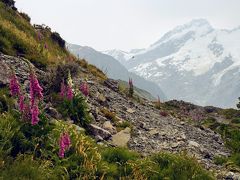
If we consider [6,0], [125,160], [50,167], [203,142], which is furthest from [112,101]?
[6,0]

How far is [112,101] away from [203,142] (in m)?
5.19

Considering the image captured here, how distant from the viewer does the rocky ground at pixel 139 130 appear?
53.9 ft

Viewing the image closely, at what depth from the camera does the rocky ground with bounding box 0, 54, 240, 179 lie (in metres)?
16.4

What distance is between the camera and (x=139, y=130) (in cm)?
1917

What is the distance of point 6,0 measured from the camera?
33.3m

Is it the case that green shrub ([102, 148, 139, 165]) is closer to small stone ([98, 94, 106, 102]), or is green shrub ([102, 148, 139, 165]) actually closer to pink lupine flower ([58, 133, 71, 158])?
pink lupine flower ([58, 133, 71, 158])

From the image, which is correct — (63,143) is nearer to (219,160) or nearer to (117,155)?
(117,155)

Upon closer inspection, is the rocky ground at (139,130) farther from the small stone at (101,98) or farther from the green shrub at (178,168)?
the green shrub at (178,168)

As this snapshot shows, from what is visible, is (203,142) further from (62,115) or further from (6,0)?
(6,0)

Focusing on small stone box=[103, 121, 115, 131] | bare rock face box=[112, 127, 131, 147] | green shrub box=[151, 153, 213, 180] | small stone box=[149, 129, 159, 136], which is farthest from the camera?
small stone box=[149, 129, 159, 136]

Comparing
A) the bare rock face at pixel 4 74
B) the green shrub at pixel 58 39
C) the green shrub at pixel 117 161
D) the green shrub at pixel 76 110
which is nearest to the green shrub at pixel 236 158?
the green shrub at pixel 117 161

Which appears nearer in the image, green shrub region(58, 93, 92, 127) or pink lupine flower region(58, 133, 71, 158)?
pink lupine flower region(58, 133, 71, 158)

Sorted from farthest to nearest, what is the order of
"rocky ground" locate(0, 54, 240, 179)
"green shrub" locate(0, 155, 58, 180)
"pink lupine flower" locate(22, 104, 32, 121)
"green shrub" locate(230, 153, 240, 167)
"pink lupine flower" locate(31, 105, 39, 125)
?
"green shrub" locate(230, 153, 240, 167) → "rocky ground" locate(0, 54, 240, 179) → "pink lupine flower" locate(22, 104, 32, 121) → "pink lupine flower" locate(31, 105, 39, 125) → "green shrub" locate(0, 155, 58, 180)

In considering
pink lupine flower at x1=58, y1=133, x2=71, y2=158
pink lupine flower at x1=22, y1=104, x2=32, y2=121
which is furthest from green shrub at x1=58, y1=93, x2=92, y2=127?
pink lupine flower at x1=58, y1=133, x2=71, y2=158
